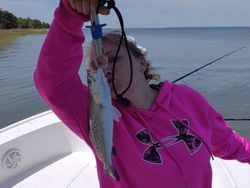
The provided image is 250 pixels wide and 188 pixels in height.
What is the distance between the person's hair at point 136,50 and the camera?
1.46 meters

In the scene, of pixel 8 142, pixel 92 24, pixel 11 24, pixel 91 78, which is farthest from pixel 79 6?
pixel 11 24

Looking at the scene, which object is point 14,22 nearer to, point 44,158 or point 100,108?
point 44,158

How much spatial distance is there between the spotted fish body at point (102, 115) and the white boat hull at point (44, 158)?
Result: 159 centimetres

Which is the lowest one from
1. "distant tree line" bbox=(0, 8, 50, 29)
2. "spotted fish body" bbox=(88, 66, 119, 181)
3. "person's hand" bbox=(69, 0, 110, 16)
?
"distant tree line" bbox=(0, 8, 50, 29)

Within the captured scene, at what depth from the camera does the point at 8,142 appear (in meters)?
2.88

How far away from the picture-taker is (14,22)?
234ft

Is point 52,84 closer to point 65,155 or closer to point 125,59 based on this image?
point 125,59

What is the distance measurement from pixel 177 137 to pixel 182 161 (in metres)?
0.11

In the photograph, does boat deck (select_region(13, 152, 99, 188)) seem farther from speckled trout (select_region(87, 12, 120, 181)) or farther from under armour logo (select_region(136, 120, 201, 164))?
speckled trout (select_region(87, 12, 120, 181))

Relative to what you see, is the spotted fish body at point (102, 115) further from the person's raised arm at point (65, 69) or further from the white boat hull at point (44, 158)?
the white boat hull at point (44, 158)

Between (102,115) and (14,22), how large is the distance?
74.8 m

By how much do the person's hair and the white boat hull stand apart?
3.64ft

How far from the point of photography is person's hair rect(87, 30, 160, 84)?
146cm

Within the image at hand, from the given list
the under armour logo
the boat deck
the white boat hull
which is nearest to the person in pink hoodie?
the under armour logo
